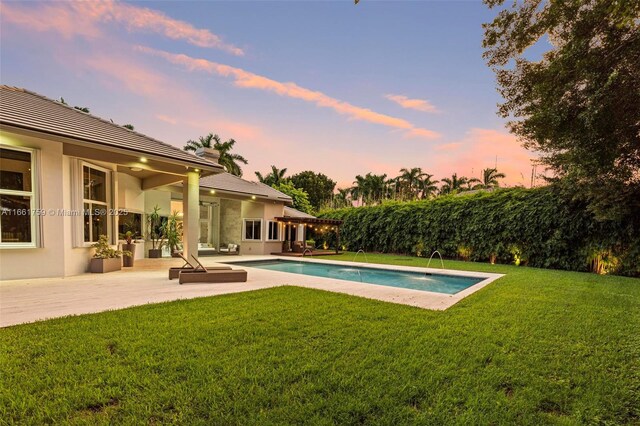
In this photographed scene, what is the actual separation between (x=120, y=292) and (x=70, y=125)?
15.9 ft

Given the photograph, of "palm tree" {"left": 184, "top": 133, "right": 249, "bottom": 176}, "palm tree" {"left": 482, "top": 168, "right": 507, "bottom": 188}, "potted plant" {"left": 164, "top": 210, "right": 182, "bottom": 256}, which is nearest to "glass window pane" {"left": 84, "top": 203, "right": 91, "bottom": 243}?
"potted plant" {"left": 164, "top": 210, "right": 182, "bottom": 256}

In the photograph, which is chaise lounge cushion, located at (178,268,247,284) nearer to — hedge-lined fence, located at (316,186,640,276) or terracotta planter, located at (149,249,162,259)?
terracotta planter, located at (149,249,162,259)

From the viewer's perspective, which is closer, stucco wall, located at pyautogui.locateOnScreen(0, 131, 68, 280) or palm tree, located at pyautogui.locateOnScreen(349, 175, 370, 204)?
stucco wall, located at pyautogui.locateOnScreen(0, 131, 68, 280)

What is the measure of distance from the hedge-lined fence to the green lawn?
29.5ft

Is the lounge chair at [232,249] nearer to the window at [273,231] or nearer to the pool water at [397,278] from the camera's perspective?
the window at [273,231]

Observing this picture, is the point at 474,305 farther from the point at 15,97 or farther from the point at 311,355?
the point at 15,97

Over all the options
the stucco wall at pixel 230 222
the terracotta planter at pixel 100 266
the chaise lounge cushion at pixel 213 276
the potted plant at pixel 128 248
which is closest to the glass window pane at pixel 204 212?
the stucco wall at pixel 230 222

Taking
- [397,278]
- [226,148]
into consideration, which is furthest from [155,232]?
[226,148]

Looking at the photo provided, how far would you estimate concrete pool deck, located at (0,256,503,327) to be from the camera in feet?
16.3

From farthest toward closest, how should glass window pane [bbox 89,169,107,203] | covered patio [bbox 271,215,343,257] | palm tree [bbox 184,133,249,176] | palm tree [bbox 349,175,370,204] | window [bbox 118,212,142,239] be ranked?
palm tree [bbox 349,175,370,204]
palm tree [bbox 184,133,249,176]
covered patio [bbox 271,215,343,257]
window [bbox 118,212,142,239]
glass window pane [bbox 89,169,107,203]

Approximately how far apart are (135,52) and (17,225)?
29.6 ft

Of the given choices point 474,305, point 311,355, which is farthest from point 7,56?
point 474,305

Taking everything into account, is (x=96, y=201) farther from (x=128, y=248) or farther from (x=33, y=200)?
(x=128, y=248)

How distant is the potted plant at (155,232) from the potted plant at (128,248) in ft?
6.75
